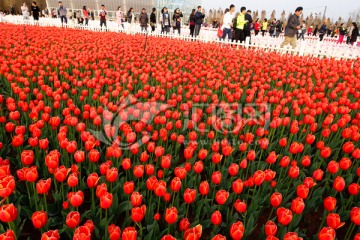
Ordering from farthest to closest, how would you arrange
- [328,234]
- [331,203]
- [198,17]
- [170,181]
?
[198,17] < [170,181] < [331,203] < [328,234]

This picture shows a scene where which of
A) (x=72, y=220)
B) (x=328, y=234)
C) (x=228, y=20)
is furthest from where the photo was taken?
(x=228, y=20)

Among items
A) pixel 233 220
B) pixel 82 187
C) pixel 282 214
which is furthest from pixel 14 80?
pixel 282 214

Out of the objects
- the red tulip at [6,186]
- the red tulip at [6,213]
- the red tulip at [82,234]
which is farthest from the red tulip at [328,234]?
the red tulip at [6,186]

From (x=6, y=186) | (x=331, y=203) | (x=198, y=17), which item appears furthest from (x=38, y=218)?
(x=198, y=17)

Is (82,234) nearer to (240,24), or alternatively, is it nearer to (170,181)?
(170,181)

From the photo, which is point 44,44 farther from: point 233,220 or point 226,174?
point 233,220

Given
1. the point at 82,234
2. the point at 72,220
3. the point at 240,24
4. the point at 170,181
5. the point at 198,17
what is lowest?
the point at 170,181

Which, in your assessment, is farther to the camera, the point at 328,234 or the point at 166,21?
the point at 166,21

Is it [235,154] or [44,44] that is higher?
[44,44]

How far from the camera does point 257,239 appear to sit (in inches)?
105

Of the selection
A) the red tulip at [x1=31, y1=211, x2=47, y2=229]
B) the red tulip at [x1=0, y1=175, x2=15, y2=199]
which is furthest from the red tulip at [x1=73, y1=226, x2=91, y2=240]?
the red tulip at [x1=0, y1=175, x2=15, y2=199]

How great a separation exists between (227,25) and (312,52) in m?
3.82

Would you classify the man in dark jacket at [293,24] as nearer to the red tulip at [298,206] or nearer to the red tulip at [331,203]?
the red tulip at [331,203]

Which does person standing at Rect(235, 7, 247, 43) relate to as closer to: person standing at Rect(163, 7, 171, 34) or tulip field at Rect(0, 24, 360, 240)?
person standing at Rect(163, 7, 171, 34)
